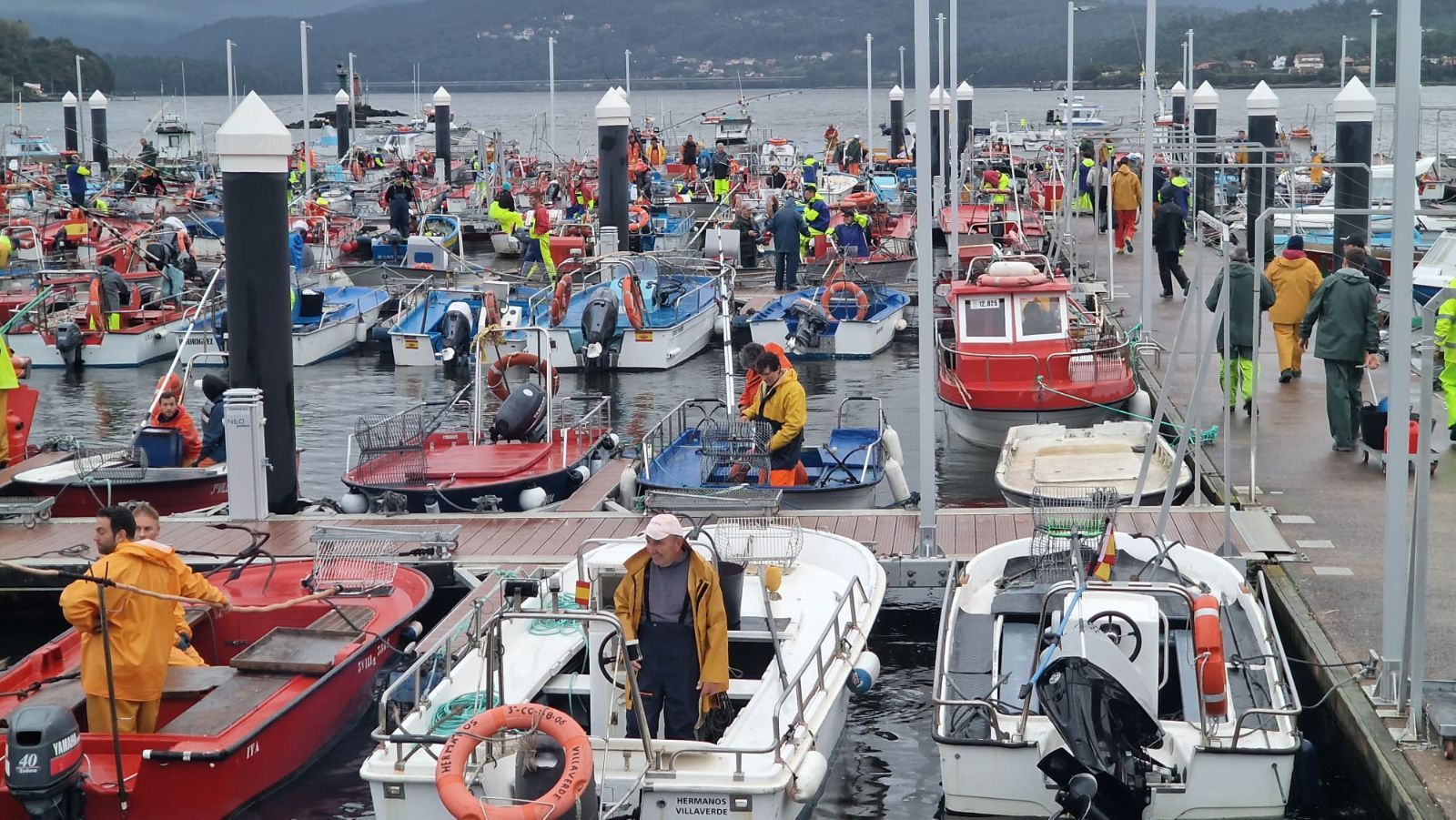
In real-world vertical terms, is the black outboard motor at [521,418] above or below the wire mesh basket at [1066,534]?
above

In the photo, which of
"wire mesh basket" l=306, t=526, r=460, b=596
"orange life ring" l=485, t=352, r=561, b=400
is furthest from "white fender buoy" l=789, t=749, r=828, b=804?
"orange life ring" l=485, t=352, r=561, b=400

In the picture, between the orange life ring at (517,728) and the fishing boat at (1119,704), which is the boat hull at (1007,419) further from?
the orange life ring at (517,728)

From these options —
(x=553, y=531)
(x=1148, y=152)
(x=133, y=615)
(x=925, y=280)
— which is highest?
(x=1148, y=152)

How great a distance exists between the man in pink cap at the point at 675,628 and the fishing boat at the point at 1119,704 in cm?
136

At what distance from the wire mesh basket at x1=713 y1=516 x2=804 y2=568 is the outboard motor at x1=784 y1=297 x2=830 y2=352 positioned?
14.4m

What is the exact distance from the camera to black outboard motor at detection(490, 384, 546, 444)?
678 inches

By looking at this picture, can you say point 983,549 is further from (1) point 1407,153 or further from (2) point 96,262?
(2) point 96,262

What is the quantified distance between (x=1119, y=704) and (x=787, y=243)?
21.8 m

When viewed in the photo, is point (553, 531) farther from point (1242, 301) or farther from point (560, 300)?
point (560, 300)

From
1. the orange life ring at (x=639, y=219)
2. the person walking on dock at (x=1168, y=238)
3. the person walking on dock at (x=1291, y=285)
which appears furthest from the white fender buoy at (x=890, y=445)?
the orange life ring at (x=639, y=219)

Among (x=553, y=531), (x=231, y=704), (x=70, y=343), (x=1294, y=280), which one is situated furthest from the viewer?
(x=70, y=343)

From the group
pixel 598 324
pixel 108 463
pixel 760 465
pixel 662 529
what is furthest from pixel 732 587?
pixel 598 324

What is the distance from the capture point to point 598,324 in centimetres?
2544

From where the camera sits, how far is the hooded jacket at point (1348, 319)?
15398 millimetres
